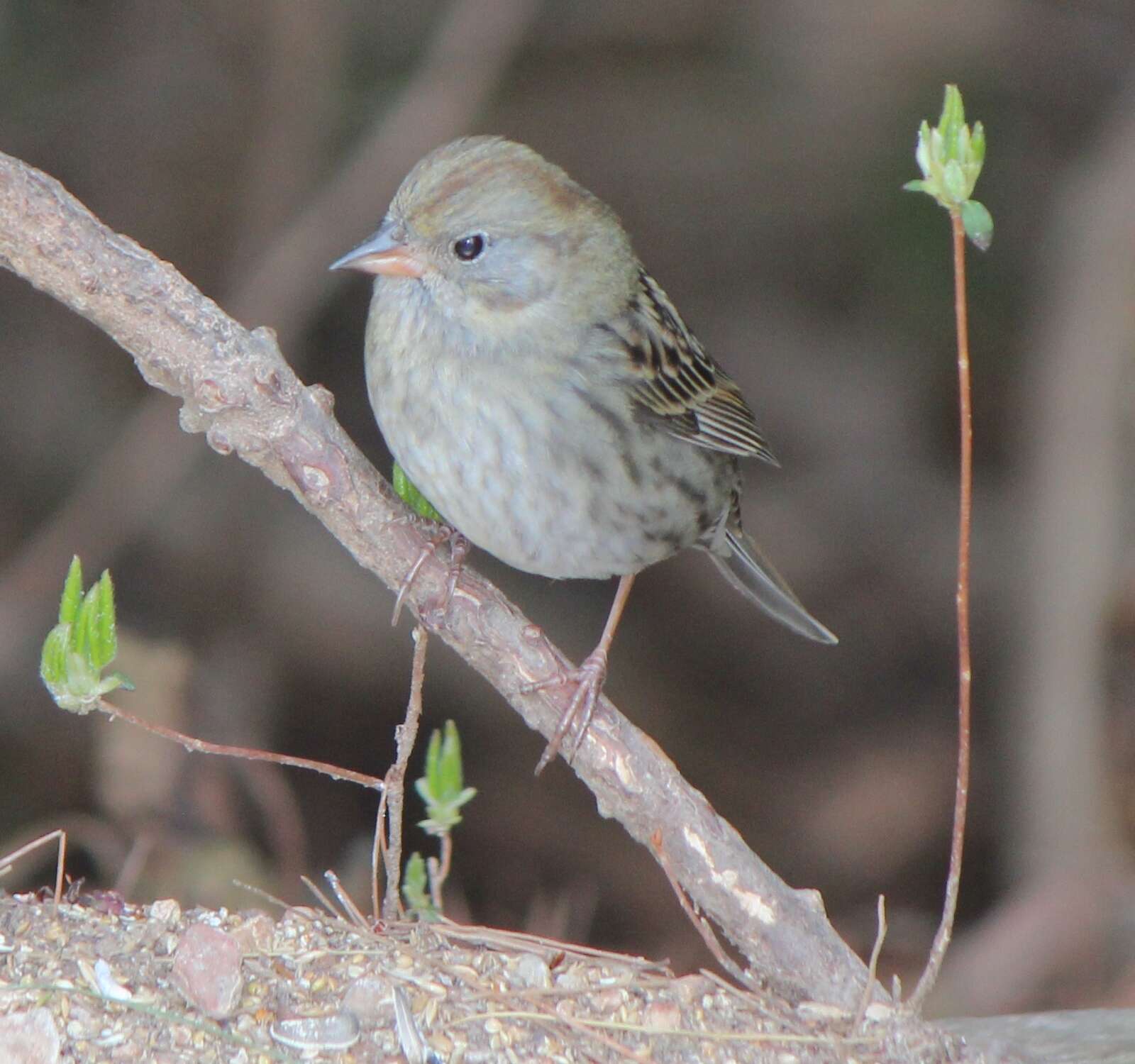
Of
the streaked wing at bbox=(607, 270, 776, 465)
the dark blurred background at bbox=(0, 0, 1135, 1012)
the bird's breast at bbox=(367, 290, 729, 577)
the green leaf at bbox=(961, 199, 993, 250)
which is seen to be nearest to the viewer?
the green leaf at bbox=(961, 199, 993, 250)

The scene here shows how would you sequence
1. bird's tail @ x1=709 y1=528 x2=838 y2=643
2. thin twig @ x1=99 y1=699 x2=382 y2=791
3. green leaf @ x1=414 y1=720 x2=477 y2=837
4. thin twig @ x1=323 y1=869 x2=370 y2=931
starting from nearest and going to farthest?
thin twig @ x1=99 y1=699 x2=382 y2=791 → thin twig @ x1=323 y1=869 x2=370 y2=931 → green leaf @ x1=414 y1=720 x2=477 y2=837 → bird's tail @ x1=709 y1=528 x2=838 y2=643

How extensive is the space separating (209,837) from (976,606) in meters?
2.65

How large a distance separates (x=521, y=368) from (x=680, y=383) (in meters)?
0.44

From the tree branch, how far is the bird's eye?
15.7 inches

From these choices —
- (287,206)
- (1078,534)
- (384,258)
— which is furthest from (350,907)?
(1078,534)

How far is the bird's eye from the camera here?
8.77ft

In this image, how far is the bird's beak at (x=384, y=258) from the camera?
8.59ft

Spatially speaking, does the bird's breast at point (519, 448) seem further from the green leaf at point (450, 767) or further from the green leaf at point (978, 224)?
the green leaf at point (978, 224)

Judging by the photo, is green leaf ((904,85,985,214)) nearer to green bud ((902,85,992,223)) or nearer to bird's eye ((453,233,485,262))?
green bud ((902,85,992,223))

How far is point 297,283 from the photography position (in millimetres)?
4512

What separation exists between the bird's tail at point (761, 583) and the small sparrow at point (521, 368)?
0.53 meters

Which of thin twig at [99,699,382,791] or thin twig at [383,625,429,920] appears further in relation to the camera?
thin twig at [383,625,429,920]

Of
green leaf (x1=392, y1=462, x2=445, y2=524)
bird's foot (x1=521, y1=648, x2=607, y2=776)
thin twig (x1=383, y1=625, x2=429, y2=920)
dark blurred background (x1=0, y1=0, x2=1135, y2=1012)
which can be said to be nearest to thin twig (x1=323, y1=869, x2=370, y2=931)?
thin twig (x1=383, y1=625, x2=429, y2=920)

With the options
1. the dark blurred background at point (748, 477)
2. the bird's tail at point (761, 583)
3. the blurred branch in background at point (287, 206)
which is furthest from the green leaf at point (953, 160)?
the blurred branch in background at point (287, 206)
